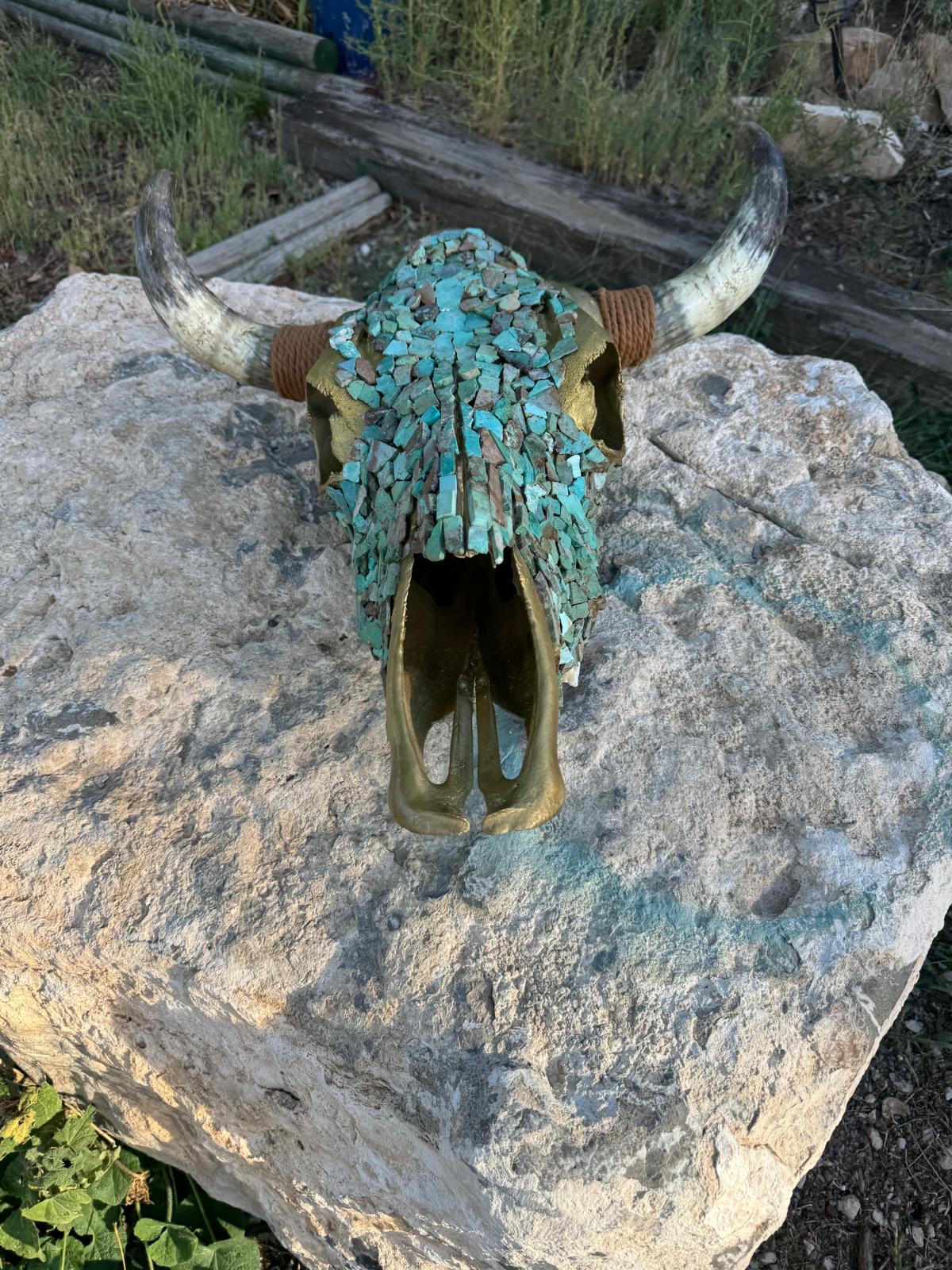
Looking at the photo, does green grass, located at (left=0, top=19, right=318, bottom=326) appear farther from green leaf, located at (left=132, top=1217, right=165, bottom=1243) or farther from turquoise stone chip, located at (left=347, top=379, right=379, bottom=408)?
green leaf, located at (left=132, top=1217, right=165, bottom=1243)

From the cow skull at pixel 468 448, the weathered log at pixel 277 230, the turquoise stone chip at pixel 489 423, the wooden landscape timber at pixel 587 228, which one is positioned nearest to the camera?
the cow skull at pixel 468 448

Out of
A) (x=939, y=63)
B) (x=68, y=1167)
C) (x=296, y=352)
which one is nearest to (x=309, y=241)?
(x=296, y=352)

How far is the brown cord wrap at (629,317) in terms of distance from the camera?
275 cm

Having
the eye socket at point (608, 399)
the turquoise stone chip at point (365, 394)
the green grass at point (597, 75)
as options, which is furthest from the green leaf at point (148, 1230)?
the green grass at point (597, 75)

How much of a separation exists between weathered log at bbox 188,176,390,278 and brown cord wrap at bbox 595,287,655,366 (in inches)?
112

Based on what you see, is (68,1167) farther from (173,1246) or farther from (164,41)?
(164,41)

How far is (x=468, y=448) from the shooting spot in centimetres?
212

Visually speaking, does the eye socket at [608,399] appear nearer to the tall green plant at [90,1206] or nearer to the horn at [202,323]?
the horn at [202,323]

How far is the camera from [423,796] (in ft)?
5.92

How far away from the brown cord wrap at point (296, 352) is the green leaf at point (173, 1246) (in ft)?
7.26

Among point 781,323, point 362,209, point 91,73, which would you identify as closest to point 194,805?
point 781,323

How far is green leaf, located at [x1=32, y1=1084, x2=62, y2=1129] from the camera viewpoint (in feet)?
9.24

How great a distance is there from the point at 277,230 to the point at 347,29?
1398mm

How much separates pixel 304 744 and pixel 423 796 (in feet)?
2.72
